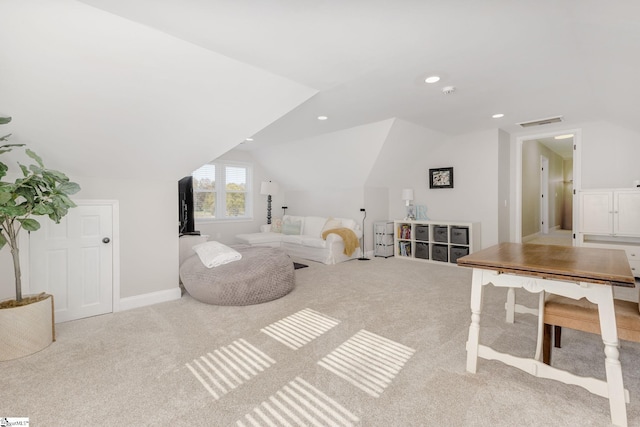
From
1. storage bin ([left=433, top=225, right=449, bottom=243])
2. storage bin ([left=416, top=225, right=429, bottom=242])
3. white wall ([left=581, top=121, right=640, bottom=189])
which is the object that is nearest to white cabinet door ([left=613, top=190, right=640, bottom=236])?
white wall ([left=581, top=121, right=640, bottom=189])

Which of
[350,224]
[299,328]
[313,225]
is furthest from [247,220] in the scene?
[299,328]

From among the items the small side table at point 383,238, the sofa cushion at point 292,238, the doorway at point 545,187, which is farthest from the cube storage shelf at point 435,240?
the sofa cushion at point 292,238

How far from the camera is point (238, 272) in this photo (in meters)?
3.13

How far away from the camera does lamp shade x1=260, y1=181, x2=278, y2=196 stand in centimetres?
668

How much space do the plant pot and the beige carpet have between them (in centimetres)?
8

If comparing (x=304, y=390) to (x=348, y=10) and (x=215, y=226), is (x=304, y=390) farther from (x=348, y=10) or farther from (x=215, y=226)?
(x=215, y=226)

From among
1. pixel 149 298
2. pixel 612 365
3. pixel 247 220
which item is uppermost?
pixel 247 220

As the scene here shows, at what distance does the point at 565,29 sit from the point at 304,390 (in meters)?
2.91

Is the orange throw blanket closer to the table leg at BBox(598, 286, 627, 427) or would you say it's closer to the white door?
the white door

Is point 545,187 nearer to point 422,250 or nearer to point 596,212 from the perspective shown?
point 596,212

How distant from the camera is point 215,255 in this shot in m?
3.31

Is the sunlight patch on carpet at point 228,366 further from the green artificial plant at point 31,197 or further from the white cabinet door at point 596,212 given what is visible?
the white cabinet door at point 596,212

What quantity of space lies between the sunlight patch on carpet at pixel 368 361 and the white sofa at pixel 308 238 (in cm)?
292

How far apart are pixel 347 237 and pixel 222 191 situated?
299 cm
